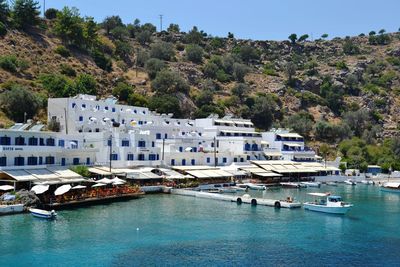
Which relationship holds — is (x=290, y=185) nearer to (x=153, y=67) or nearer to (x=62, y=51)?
(x=153, y=67)

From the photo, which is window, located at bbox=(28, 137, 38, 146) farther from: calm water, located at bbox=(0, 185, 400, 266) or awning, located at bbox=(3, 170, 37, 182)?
calm water, located at bbox=(0, 185, 400, 266)

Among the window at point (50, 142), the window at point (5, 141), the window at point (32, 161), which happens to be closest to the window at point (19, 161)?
the window at point (32, 161)

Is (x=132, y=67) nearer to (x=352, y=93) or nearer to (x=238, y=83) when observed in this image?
(x=238, y=83)

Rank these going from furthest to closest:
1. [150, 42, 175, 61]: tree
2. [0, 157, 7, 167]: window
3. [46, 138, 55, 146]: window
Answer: [150, 42, 175, 61]: tree, [46, 138, 55, 146]: window, [0, 157, 7, 167]: window

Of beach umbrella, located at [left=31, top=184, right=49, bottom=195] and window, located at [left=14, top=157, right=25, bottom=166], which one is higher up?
window, located at [left=14, top=157, right=25, bottom=166]

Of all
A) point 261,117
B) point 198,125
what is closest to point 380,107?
point 261,117

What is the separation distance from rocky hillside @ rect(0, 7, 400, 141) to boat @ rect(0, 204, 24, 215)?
35.1 m

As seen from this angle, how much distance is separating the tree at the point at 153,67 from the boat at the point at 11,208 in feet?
278

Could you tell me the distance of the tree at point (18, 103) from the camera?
82.2m

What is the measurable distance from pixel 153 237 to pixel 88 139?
109ft

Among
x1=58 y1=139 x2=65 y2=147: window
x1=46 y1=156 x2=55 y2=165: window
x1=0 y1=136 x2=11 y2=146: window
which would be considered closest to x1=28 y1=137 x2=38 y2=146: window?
→ x1=46 y1=156 x2=55 y2=165: window

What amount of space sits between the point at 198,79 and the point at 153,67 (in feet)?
50.1

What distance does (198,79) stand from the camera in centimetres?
13812

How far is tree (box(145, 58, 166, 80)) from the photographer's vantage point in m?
128
